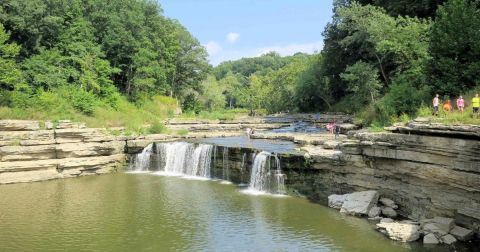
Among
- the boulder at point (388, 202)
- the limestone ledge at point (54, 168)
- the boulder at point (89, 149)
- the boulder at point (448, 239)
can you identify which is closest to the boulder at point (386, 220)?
the boulder at point (388, 202)

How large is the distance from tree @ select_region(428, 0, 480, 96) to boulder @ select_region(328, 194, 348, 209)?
786 cm

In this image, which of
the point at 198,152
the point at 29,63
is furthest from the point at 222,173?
the point at 29,63

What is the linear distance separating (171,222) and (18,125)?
1516 cm

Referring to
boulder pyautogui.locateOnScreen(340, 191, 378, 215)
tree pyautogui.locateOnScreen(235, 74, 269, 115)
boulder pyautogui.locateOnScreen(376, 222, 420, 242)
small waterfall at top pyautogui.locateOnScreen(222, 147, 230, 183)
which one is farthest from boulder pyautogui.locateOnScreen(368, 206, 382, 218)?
tree pyautogui.locateOnScreen(235, 74, 269, 115)

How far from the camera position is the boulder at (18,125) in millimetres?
26155

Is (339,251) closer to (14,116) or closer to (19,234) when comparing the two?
(19,234)

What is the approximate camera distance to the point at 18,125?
2652cm

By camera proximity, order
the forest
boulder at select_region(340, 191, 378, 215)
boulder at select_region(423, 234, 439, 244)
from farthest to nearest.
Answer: the forest, boulder at select_region(340, 191, 378, 215), boulder at select_region(423, 234, 439, 244)

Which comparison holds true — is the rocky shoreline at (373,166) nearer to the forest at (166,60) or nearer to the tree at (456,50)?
the forest at (166,60)

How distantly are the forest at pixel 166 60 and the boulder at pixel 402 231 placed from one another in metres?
6.48

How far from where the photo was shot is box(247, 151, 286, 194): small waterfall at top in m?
22.1

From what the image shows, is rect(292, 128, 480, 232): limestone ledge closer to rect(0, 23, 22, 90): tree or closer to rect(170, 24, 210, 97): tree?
rect(0, 23, 22, 90): tree

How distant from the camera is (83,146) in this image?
27.6 metres

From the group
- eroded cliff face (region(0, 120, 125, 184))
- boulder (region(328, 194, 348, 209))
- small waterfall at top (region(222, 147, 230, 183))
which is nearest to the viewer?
boulder (region(328, 194, 348, 209))
